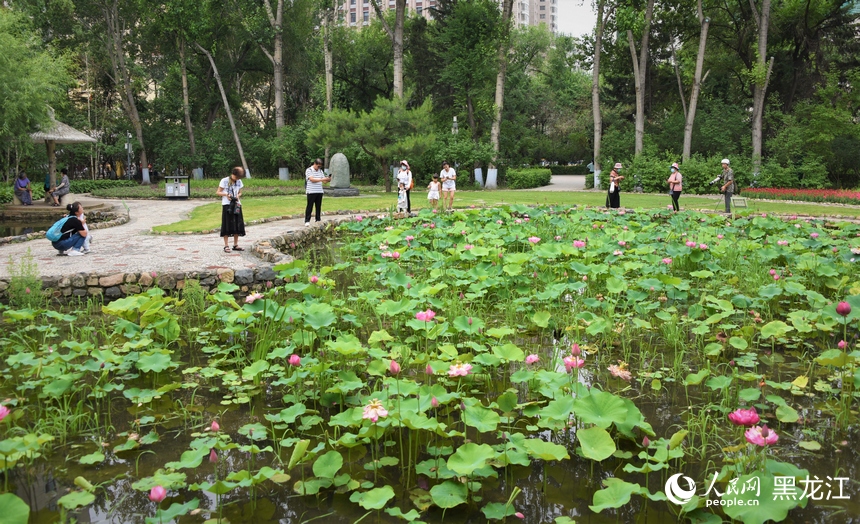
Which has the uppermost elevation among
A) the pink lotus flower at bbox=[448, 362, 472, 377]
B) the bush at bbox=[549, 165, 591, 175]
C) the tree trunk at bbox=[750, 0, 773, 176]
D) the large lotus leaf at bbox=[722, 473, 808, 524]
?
the tree trunk at bbox=[750, 0, 773, 176]

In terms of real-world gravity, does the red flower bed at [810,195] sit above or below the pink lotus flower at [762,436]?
above

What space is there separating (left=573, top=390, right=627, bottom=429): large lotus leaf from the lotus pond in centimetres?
1

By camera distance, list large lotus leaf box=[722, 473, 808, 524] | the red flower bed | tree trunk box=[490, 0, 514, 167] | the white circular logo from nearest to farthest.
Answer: large lotus leaf box=[722, 473, 808, 524] → the white circular logo → the red flower bed → tree trunk box=[490, 0, 514, 167]

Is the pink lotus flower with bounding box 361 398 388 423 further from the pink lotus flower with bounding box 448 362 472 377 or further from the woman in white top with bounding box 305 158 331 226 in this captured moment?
the woman in white top with bounding box 305 158 331 226

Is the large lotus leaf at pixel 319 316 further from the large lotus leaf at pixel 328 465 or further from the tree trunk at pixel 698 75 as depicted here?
the tree trunk at pixel 698 75

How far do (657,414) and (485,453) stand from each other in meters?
1.65

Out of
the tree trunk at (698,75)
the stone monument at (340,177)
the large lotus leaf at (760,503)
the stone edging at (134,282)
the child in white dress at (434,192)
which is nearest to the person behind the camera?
the large lotus leaf at (760,503)

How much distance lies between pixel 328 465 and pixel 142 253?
7406 millimetres

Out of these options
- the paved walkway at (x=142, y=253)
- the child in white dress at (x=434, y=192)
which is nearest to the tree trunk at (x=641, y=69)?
the child in white dress at (x=434, y=192)

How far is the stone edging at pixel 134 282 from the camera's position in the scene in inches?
287

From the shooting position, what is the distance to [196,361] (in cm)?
512

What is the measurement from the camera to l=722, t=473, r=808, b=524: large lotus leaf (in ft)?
7.99

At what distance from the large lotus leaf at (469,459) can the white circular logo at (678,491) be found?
2.70ft

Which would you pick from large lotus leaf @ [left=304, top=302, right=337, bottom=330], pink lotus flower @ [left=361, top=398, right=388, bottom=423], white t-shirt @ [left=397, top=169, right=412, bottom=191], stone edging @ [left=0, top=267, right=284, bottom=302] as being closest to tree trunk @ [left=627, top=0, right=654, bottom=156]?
white t-shirt @ [left=397, top=169, right=412, bottom=191]
